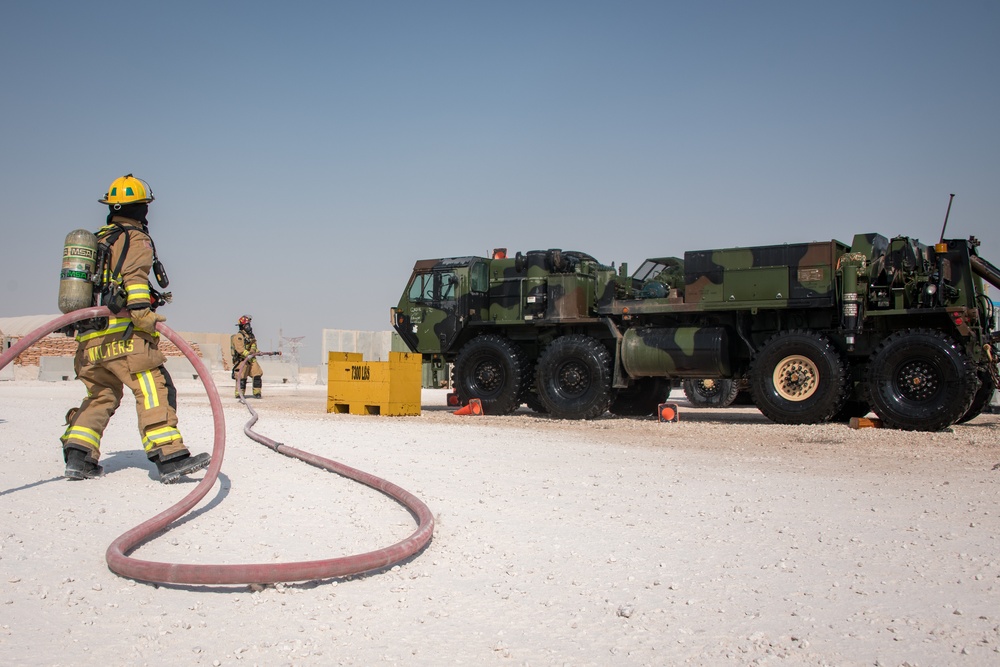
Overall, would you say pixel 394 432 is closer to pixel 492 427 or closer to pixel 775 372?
pixel 492 427

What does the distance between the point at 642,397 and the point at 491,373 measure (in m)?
2.89

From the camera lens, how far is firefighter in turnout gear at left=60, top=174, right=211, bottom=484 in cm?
627

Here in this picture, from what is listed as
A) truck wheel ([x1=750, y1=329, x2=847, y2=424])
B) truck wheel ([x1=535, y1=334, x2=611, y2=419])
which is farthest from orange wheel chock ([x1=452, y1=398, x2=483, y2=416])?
truck wheel ([x1=750, y1=329, x2=847, y2=424])

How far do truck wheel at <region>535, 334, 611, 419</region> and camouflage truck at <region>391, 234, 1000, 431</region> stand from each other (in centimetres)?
2

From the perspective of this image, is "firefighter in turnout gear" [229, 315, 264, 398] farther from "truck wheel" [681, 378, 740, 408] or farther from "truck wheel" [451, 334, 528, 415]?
"truck wheel" [681, 378, 740, 408]

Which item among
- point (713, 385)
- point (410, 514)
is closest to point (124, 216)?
point (410, 514)

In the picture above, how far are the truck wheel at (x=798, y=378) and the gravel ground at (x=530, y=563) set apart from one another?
13.5ft

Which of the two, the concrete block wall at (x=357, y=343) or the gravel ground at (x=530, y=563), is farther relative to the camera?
the concrete block wall at (x=357, y=343)

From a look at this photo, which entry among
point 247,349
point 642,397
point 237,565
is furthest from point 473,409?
point 237,565

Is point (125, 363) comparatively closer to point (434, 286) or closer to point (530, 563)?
point (530, 563)

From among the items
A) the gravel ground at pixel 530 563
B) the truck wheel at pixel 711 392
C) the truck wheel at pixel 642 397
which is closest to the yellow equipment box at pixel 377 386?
the truck wheel at pixel 642 397

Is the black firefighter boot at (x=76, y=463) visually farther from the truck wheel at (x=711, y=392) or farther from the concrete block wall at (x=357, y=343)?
the concrete block wall at (x=357, y=343)

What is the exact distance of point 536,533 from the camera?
5020mm

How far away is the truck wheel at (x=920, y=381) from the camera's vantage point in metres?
11.6
